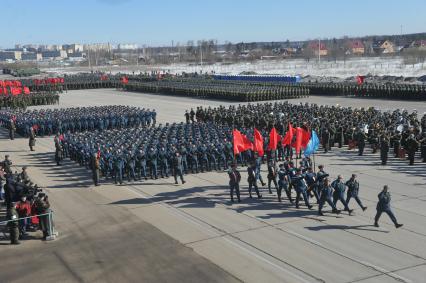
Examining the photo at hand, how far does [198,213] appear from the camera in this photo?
13977 millimetres

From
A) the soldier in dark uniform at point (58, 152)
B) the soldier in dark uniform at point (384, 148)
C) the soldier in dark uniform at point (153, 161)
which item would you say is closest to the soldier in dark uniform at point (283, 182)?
the soldier in dark uniform at point (153, 161)

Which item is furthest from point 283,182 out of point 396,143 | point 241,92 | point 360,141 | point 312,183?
point 241,92

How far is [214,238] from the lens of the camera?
11969mm

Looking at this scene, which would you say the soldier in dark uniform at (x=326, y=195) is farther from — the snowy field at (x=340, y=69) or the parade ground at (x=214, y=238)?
the snowy field at (x=340, y=69)

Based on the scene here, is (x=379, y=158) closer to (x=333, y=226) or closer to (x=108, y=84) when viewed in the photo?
(x=333, y=226)

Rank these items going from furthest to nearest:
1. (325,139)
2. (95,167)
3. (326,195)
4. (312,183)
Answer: (325,139) → (95,167) → (312,183) → (326,195)

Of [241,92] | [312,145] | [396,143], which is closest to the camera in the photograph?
[312,145]

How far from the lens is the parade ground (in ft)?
33.0

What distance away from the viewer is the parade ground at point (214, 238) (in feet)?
33.0

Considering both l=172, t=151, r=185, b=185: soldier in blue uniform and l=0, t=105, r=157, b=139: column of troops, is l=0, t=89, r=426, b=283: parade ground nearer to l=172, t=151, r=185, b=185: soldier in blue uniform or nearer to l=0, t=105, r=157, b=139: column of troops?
l=172, t=151, r=185, b=185: soldier in blue uniform

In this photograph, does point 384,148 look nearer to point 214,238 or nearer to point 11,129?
point 214,238

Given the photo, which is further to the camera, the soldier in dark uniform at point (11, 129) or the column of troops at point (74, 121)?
the column of troops at point (74, 121)

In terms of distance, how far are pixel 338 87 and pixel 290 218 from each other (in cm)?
3536

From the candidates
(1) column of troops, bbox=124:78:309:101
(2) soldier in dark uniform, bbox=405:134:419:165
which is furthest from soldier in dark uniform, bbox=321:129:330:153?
(1) column of troops, bbox=124:78:309:101
